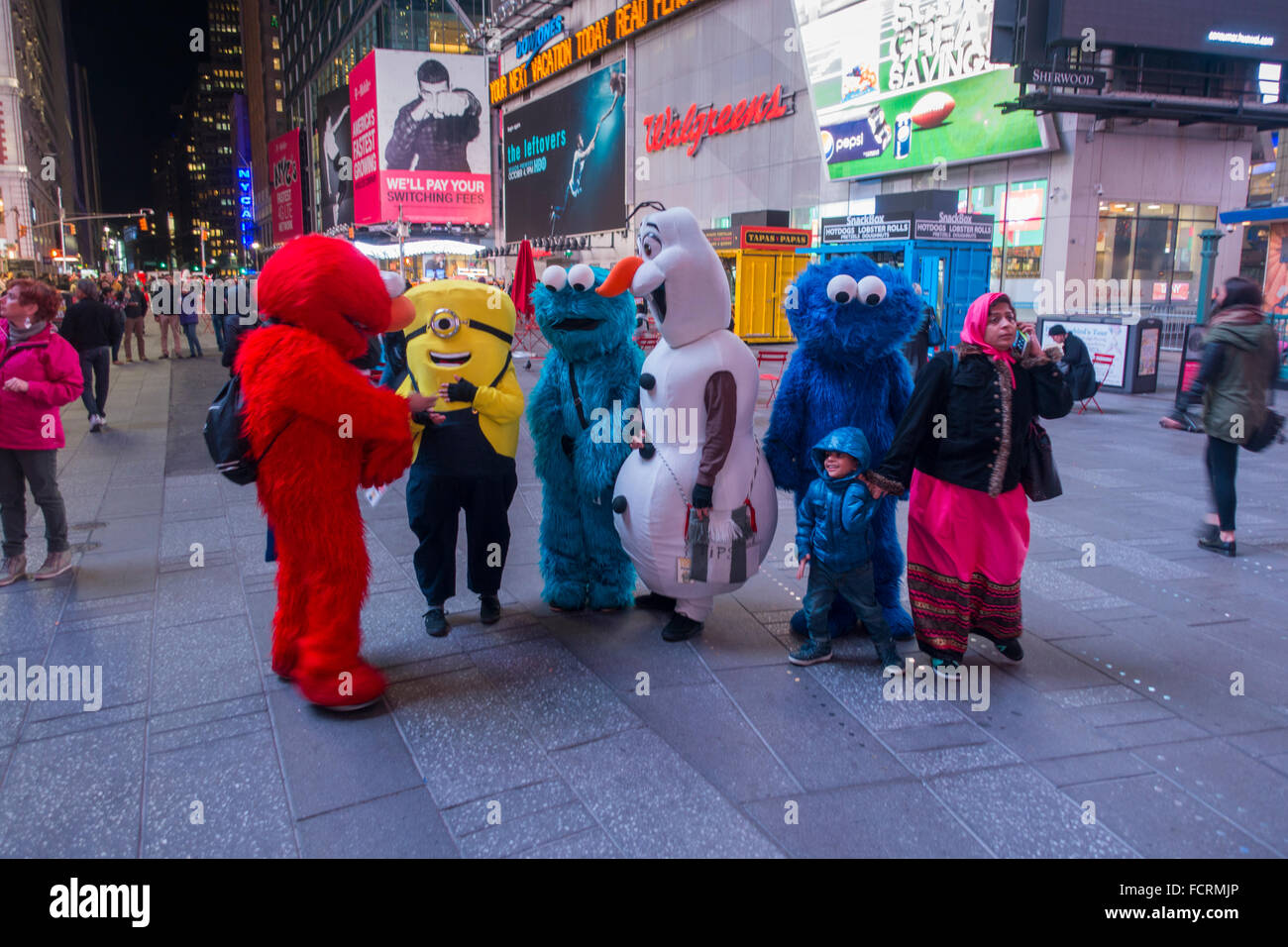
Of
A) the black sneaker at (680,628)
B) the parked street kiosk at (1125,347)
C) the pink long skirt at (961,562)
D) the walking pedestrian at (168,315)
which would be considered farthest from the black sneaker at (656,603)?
the walking pedestrian at (168,315)

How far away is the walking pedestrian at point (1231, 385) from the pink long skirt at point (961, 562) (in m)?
2.69

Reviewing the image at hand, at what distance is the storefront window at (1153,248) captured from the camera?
18688mm

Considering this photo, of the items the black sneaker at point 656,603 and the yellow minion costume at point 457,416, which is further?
the black sneaker at point 656,603

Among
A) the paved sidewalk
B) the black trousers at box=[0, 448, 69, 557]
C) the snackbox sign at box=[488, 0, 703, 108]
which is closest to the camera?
the paved sidewalk

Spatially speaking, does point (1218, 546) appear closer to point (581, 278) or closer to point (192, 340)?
point (581, 278)

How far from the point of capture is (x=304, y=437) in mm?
3447

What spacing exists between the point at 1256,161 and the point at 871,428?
73.3 ft

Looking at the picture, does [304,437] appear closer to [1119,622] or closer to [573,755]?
[573,755]

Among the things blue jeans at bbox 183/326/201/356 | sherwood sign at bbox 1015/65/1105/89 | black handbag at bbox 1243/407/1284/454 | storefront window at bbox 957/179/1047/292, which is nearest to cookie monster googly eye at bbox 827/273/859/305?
black handbag at bbox 1243/407/1284/454

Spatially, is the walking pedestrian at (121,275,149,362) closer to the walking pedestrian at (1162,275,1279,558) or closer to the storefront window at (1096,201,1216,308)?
the walking pedestrian at (1162,275,1279,558)

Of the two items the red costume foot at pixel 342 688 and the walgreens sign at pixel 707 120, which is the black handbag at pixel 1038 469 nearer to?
the red costume foot at pixel 342 688

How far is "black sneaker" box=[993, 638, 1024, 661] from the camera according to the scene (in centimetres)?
402

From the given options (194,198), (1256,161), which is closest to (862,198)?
(1256,161)

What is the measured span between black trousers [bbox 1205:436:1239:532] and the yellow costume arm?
15.2ft
